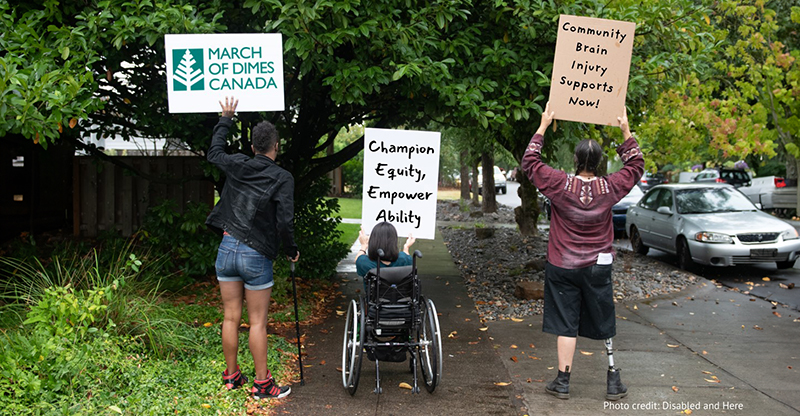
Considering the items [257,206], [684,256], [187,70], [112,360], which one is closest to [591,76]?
[257,206]

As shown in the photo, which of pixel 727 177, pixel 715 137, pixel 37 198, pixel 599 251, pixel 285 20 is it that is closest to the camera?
pixel 599 251

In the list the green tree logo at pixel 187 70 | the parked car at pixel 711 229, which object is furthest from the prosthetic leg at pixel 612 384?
the parked car at pixel 711 229

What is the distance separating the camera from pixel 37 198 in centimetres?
1155

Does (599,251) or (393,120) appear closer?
(599,251)

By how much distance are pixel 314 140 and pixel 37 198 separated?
5.58 meters

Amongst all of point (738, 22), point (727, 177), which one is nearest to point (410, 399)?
point (738, 22)

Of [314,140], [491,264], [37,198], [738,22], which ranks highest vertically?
[738,22]

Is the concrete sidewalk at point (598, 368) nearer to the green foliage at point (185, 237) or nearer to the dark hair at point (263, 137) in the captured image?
the green foliage at point (185, 237)

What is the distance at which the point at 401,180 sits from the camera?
18.2 ft

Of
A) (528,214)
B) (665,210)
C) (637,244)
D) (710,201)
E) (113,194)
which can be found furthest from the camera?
(528,214)

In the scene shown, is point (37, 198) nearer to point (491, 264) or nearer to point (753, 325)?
point (491, 264)

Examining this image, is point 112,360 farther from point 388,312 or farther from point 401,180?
point 401,180

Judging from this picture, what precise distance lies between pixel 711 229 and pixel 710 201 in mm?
1402

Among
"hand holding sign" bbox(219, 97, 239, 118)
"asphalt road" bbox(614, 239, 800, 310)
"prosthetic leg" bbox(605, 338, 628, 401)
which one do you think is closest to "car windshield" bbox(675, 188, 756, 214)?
"asphalt road" bbox(614, 239, 800, 310)
